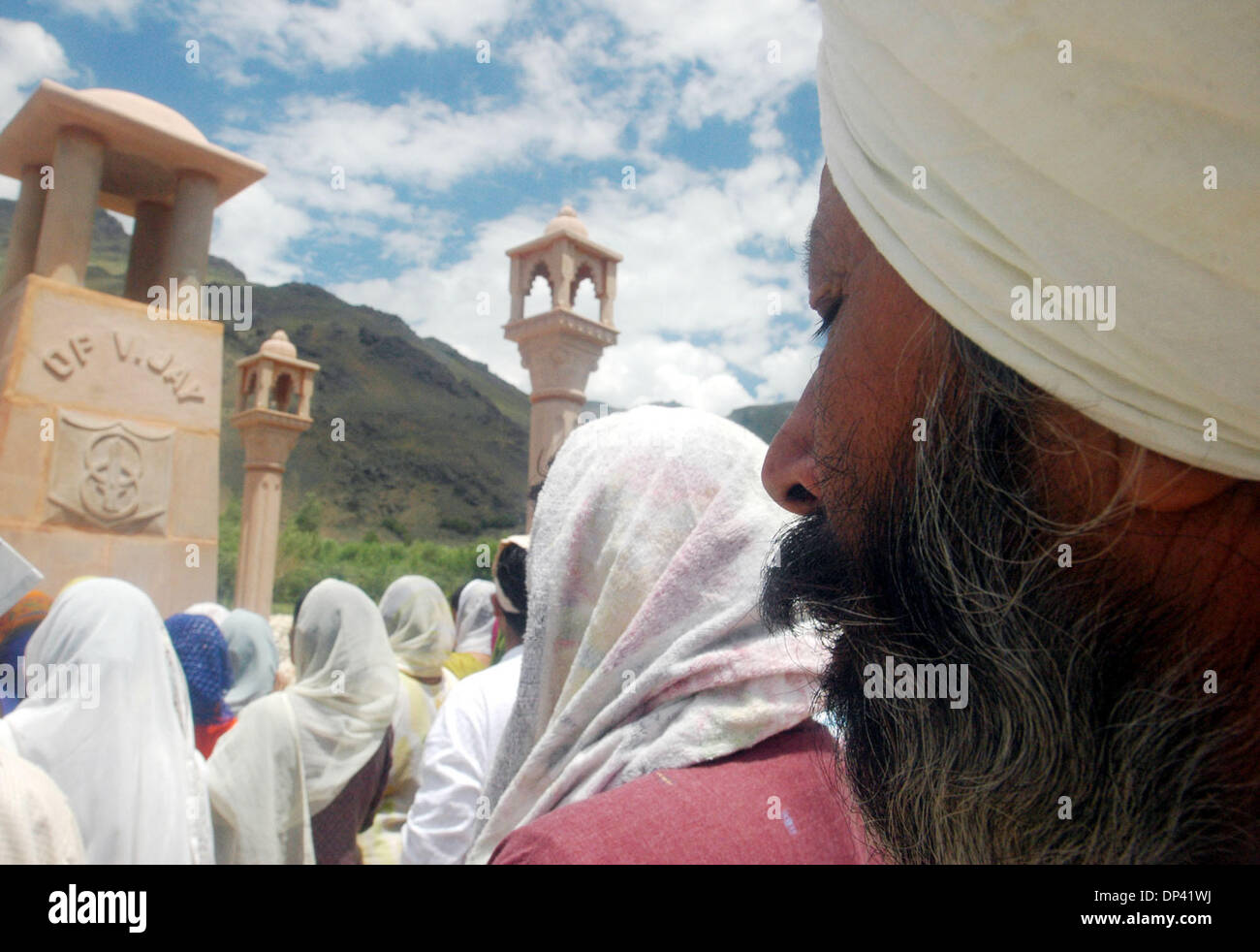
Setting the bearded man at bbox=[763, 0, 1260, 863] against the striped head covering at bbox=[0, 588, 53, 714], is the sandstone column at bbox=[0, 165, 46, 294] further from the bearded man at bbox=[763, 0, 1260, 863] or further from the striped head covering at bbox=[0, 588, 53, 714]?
the bearded man at bbox=[763, 0, 1260, 863]

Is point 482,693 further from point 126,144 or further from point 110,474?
point 126,144

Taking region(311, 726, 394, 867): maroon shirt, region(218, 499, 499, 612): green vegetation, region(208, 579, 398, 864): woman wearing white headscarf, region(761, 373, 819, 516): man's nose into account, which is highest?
region(218, 499, 499, 612): green vegetation

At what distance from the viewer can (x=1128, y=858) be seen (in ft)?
2.69

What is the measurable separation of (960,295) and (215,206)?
26.0 feet

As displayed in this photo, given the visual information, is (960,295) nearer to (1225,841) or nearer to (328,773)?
(1225,841)

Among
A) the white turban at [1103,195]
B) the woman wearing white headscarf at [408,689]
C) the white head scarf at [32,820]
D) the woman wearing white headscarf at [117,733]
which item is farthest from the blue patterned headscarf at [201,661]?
the white turban at [1103,195]

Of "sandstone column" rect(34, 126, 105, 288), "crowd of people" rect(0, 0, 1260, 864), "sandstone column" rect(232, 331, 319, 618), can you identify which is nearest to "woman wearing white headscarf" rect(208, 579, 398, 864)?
"crowd of people" rect(0, 0, 1260, 864)

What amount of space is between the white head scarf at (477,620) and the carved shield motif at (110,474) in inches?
97.1

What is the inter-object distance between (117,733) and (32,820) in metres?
0.84

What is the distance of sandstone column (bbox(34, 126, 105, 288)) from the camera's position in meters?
6.32

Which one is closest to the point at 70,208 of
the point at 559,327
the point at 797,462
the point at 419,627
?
the point at 559,327

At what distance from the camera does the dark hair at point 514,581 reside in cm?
378

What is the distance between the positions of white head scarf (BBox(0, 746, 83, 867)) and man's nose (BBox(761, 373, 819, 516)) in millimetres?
1541

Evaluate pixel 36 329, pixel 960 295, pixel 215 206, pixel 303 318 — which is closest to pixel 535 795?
pixel 960 295
